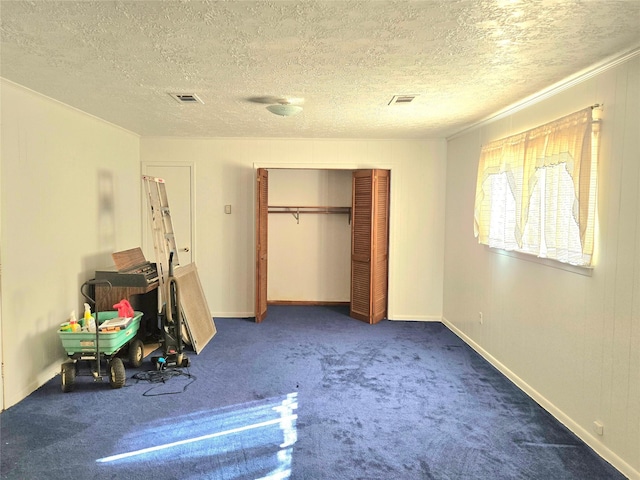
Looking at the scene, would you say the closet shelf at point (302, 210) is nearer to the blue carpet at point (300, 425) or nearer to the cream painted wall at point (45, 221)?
the cream painted wall at point (45, 221)

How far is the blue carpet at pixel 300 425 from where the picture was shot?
2.41m

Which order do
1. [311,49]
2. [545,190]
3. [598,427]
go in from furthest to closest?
1. [545,190]
2. [598,427]
3. [311,49]

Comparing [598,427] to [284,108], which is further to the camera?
[284,108]

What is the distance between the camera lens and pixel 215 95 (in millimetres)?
3434

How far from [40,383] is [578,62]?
4.56 m

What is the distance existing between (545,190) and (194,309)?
11.7 feet

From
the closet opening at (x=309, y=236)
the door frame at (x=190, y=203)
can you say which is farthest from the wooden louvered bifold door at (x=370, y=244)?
the door frame at (x=190, y=203)

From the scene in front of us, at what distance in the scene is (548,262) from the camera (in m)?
3.14

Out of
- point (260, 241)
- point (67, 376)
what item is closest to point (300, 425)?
point (67, 376)

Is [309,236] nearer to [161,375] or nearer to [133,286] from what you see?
[133,286]

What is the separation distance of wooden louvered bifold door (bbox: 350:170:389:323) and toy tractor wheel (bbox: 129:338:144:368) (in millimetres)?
2771

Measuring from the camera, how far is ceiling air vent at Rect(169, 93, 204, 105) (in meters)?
3.40

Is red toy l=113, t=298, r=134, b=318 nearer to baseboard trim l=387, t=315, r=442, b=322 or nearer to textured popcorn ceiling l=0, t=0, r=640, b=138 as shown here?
textured popcorn ceiling l=0, t=0, r=640, b=138

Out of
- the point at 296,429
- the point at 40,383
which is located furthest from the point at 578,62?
the point at 40,383
